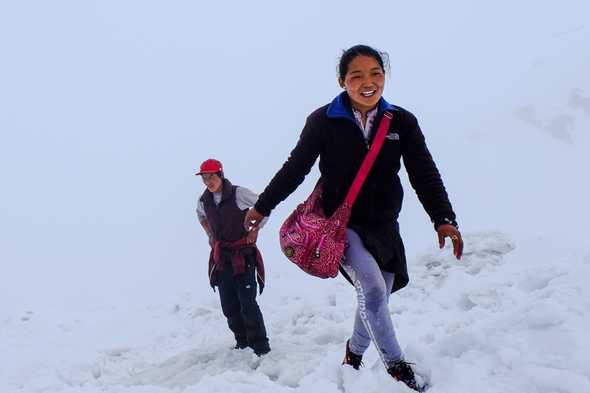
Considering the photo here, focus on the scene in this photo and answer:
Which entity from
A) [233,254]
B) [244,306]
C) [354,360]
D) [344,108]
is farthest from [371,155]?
[244,306]

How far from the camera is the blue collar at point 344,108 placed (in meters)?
3.45

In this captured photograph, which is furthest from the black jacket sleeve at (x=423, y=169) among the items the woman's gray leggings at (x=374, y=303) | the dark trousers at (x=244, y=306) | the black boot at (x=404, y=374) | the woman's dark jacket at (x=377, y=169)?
the dark trousers at (x=244, y=306)

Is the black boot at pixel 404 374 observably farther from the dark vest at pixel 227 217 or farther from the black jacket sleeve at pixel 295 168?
the dark vest at pixel 227 217

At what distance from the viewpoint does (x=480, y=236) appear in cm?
1018

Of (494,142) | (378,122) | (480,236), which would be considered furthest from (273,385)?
(494,142)

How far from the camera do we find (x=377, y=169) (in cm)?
350

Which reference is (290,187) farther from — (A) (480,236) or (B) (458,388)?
(A) (480,236)

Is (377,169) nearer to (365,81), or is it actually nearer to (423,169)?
(423,169)

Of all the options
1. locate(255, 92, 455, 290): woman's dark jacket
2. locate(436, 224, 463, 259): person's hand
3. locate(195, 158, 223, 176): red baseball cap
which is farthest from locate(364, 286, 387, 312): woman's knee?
locate(195, 158, 223, 176): red baseball cap

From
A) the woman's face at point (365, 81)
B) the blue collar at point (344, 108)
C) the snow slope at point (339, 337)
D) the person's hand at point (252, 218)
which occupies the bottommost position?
the snow slope at point (339, 337)

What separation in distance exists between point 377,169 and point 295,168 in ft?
1.98

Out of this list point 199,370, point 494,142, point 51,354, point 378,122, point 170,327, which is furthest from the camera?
point 494,142

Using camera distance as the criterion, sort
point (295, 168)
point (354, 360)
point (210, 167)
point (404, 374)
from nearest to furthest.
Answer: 1. point (404, 374)
2. point (295, 168)
3. point (354, 360)
4. point (210, 167)

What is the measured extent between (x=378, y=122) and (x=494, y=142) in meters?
27.4
